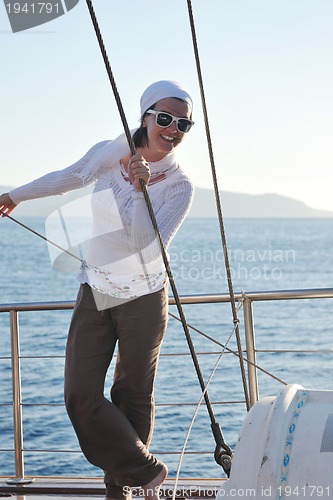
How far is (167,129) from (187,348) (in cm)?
1825

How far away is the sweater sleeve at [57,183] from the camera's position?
262 cm

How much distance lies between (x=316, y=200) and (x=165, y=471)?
4548cm

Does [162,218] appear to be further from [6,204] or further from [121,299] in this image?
[6,204]

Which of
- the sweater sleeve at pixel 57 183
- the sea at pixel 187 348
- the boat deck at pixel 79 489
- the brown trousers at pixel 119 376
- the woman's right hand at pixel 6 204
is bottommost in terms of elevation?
the boat deck at pixel 79 489

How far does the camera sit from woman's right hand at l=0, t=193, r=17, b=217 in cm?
271

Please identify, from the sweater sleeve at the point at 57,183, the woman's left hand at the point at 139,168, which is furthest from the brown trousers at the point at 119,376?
the woman's left hand at the point at 139,168

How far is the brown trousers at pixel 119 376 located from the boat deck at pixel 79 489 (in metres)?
0.43

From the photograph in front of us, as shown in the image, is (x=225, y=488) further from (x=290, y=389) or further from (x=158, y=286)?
(x=158, y=286)

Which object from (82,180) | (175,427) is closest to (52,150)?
(175,427)

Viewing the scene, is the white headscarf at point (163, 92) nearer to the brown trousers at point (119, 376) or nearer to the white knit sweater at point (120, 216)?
the white knit sweater at point (120, 216)

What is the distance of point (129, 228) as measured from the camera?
8.23 feet

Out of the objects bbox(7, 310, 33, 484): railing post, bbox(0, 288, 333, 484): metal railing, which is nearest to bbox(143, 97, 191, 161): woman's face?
bbox(0, 288, 333, 484): metal railing

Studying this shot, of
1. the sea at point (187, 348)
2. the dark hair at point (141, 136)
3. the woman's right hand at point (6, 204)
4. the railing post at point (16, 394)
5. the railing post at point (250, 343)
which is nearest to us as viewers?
the dark hair at point (141, 136)

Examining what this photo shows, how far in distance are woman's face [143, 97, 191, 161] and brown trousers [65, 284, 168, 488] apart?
15.6 inches
